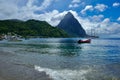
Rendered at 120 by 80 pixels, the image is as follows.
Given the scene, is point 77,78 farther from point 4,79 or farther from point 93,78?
point 4,79

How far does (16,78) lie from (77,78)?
6414mm

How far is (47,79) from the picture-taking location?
21.4 metres

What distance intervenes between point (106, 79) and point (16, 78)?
9.60 m

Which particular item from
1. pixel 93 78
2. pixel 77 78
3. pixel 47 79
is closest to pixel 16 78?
pixel 47 79

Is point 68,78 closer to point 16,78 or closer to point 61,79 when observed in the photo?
point 61,79

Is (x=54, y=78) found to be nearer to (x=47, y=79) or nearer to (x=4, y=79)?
(x=47, y=79)

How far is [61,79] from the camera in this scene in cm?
2128

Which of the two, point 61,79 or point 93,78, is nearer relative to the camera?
point 61,79

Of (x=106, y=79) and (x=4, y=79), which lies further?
(x=106, y=79)

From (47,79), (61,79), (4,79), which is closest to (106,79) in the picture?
(61,79)

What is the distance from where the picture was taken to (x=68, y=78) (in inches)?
867

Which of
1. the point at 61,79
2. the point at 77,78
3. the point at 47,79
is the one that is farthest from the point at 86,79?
the point at 47,79

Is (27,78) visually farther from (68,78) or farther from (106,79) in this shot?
(106,79)

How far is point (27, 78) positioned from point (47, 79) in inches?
83.3
